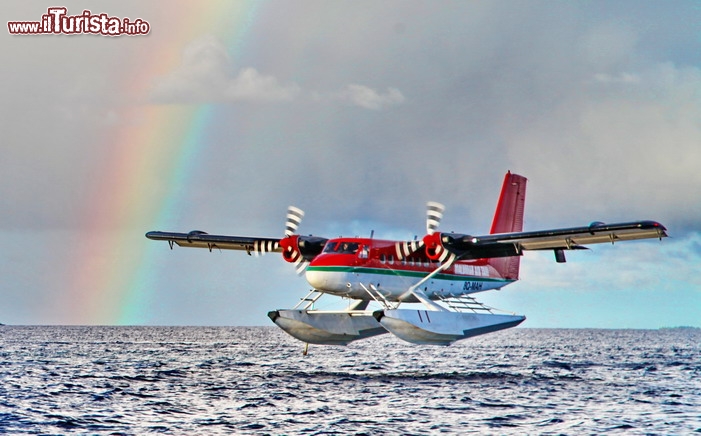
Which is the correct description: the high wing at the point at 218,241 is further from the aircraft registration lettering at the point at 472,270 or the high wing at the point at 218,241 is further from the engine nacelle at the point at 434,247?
the aircraft registration lettering at the point at 472,270

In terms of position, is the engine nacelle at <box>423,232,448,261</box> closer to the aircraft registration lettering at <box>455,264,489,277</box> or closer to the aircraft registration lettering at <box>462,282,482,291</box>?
the aircraft registration lettering at <box>455,264,489,277</box>

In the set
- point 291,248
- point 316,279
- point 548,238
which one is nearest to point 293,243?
point 291,248

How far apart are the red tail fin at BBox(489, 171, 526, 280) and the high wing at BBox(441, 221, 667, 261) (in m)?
4.91

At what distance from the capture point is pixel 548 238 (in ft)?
104

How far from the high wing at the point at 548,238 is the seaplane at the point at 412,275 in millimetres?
34

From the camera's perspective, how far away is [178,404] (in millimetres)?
24047

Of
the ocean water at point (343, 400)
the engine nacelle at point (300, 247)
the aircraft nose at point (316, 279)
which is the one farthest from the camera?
the engine nacelle at point (300, 247)

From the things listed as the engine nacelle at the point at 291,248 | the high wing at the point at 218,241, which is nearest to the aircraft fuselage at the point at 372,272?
the engine nacelle at the point at 291,248

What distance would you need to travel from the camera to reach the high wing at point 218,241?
38.5m

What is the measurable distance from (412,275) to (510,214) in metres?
8.66

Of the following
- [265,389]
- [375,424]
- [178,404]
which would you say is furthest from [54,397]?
[375,424]

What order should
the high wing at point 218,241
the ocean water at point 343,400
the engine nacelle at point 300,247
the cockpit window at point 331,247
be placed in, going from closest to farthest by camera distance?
the ocean water at point 343,400 → the cockpit window at point 331,247 → the engine nacelle at point 300,247 → the high wing at point 218,241

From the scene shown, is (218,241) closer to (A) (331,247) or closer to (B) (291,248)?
(B) (291,248)

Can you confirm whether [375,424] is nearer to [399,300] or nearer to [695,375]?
[399,300]
